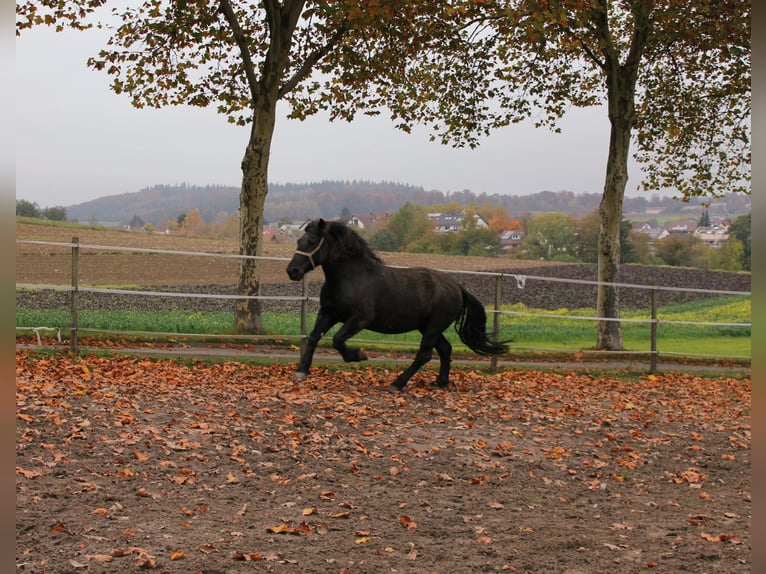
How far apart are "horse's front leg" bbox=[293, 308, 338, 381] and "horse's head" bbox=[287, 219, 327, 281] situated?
0.62m

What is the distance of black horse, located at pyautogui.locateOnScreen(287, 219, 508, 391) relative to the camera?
1080 cm

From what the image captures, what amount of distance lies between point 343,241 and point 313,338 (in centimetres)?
126

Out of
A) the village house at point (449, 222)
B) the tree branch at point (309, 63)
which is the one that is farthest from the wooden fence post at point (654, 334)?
the village house at point (449, 222)

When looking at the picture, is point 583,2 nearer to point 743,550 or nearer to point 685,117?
point 685,117

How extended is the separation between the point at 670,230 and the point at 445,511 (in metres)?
64.0

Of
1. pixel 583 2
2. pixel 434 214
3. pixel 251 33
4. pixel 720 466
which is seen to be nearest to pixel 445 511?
pixel 720 466

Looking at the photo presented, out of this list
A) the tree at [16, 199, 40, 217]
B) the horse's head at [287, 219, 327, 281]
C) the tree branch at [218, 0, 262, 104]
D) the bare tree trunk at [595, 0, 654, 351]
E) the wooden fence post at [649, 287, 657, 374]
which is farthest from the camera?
the tree at [16, 199, 40, 217]

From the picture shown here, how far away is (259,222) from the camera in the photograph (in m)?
17.3

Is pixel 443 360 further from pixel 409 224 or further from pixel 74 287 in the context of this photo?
pixel 409 224

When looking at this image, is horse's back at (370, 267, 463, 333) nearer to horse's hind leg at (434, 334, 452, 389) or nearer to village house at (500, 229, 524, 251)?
horse's hind leg at (434, 334, 452, 389)

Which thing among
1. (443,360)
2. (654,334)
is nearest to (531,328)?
(654,334)

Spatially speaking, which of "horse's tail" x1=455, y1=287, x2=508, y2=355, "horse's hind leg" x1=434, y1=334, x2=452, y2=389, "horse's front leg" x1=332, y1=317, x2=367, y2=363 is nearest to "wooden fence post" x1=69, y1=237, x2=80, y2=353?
"horse's front leg" x1=332, y1=317, x2=367, y2=363

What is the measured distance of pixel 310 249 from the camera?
10.7 meters

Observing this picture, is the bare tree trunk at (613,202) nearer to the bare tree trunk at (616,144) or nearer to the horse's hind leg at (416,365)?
the bare tree trunk at (616,144)
